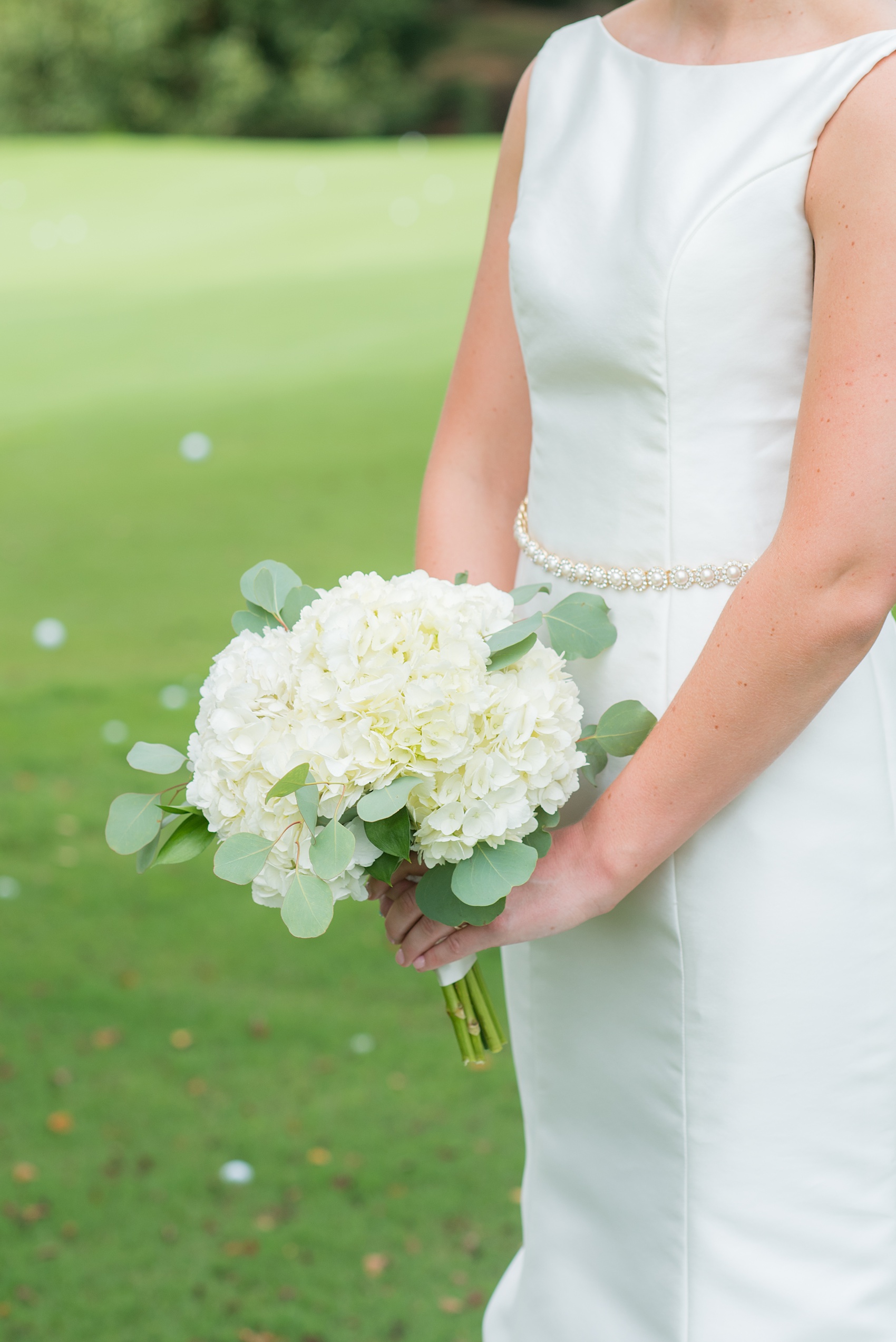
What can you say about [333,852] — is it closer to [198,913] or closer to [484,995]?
[484,995]

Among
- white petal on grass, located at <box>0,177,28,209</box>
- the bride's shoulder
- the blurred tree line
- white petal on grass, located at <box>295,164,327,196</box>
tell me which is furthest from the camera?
the blurred tree line

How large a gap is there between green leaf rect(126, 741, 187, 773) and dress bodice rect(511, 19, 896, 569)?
51cm

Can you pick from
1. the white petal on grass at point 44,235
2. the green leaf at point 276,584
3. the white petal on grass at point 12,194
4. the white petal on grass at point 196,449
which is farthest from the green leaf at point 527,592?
the white petal on grass at point 12,194

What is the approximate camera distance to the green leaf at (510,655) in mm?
1402

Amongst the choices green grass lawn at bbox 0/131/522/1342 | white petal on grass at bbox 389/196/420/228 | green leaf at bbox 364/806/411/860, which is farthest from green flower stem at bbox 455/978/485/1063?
white petal on grass at bbox 389/196/420/228

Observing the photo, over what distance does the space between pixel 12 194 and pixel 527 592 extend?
558 inches

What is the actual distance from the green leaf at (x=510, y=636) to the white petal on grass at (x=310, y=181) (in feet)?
43.8

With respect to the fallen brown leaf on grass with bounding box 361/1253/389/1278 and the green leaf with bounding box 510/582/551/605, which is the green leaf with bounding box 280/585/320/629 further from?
the fallen brown leaf on grass with bounding box 361/1253/389/1278

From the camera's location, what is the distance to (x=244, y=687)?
1.38 meters

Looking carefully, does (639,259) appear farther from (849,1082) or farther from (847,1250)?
(847,1250)

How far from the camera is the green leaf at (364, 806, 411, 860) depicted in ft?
4.43

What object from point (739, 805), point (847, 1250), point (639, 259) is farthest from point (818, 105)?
point (847, 1250)

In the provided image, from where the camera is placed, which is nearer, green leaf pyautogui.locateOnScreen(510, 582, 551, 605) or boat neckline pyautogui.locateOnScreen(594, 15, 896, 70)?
boat neckline pyautogui.locateOnScreen(594, 15, 896, 70)

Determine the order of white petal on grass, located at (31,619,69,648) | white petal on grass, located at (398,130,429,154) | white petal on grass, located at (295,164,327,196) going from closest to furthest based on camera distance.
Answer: white petal on grass, located at (31,619,69,648)
white petal on grass, located at (295,164,327,196)
white petal on grass, located at (398,130,429,154)
